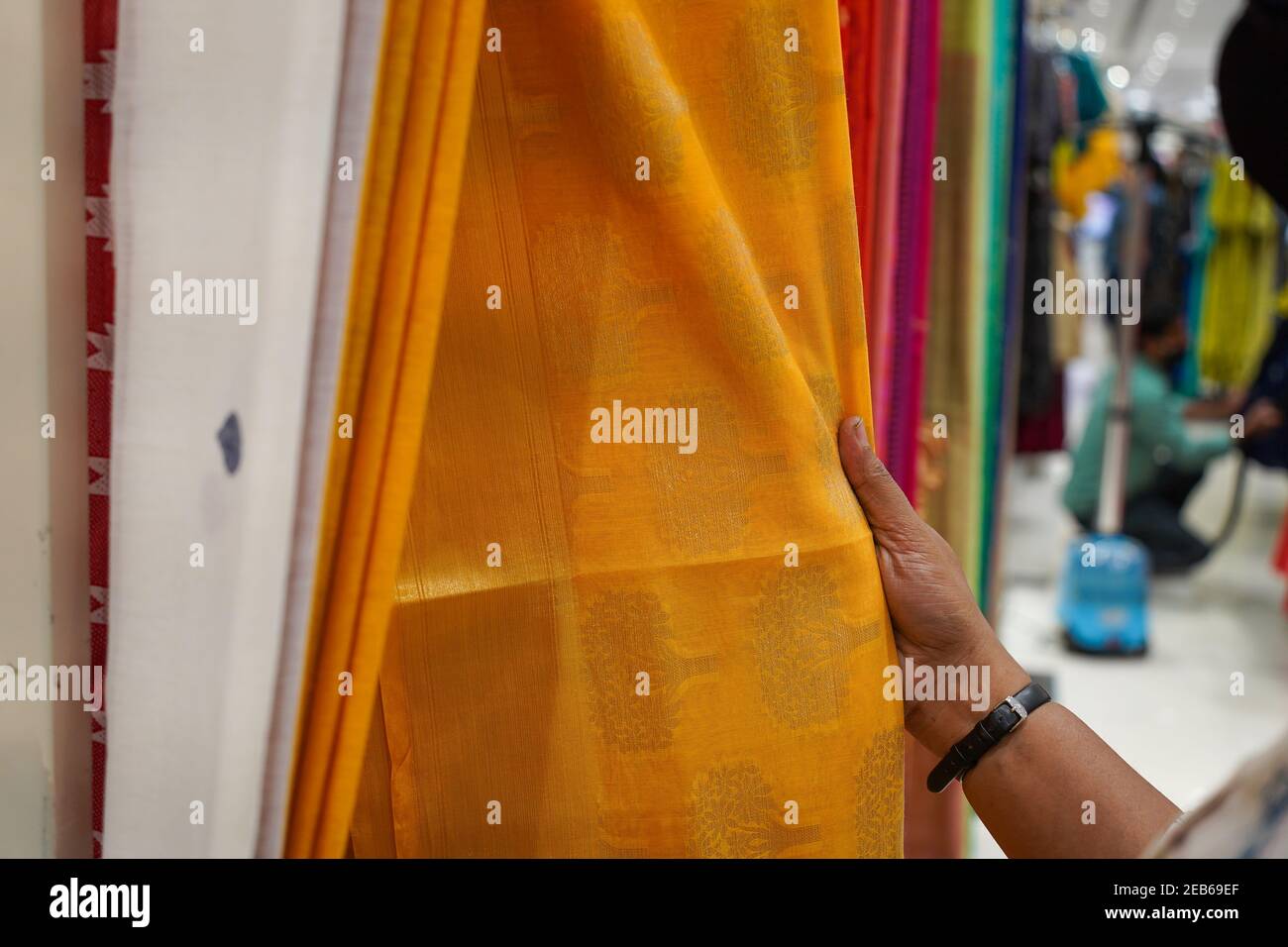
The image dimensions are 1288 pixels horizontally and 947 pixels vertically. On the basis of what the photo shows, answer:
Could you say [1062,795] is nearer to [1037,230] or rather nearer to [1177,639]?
[1037,230]

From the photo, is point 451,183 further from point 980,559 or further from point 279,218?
point 980,559

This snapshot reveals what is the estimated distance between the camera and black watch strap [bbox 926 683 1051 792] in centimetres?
70

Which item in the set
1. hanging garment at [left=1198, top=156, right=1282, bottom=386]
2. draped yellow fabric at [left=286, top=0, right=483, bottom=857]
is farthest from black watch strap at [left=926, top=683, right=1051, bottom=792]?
hanging garment at [left=1198, top=156, right=1282, bottom=386]

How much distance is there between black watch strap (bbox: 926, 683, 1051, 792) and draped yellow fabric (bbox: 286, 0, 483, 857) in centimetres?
→ 43

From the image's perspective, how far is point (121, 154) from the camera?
0.42m

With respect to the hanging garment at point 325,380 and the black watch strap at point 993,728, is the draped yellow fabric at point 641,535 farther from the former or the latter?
the hanging garment at point 325,380

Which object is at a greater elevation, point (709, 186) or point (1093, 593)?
point (709, 186)

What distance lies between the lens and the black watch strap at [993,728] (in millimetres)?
700

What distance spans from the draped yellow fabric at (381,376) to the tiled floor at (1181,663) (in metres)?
1.30

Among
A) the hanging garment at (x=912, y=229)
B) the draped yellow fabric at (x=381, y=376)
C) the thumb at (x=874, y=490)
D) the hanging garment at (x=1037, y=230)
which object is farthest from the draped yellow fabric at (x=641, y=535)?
the hanging garment at (x=1037, y=230)

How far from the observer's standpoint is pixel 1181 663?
3.10 m

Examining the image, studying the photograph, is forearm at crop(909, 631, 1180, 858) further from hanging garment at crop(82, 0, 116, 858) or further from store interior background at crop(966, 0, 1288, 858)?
store interior background at crop(966, 0, 1288, 858)
